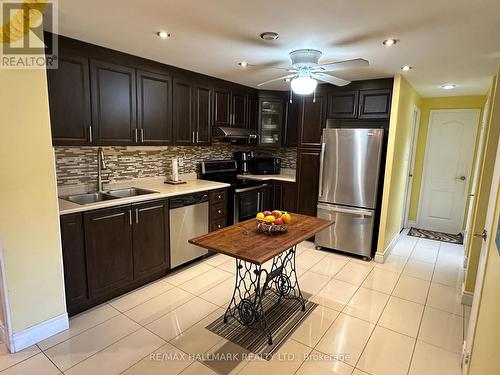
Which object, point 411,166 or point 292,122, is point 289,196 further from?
point 411,166

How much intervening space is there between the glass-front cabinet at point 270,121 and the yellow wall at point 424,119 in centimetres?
256

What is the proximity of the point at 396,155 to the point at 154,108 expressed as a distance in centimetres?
309

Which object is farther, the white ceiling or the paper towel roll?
the paper towel roll

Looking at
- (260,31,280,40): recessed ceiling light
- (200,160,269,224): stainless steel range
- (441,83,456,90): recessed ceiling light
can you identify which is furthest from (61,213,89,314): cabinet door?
(441,83,456,90): recessed ceiling light

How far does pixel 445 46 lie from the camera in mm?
2418

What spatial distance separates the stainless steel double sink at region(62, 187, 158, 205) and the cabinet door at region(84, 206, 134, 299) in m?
0.49

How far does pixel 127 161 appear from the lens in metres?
3.38

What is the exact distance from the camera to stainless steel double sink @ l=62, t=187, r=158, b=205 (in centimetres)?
292

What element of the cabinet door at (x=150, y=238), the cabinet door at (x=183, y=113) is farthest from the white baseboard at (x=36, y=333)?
the cabinet door at (x=183, y=113)

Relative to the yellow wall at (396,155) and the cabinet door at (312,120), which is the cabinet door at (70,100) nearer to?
the cabinet door at (312,120)

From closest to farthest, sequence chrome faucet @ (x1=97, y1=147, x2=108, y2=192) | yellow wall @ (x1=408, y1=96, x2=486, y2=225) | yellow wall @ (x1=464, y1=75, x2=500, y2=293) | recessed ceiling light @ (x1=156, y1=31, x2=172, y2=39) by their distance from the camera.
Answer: recessed ceiling light @ (x1=156, y1=31, x2=172, y2=39) < yellow wall @ (x1=464, y1=75, x2=500, y2=293) < chrome faucet @ (x1=97, y1=147, x2=108, y2=192) < yellow wall @ (x1=408, y1=96, x2=486, y2=225)

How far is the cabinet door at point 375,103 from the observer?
3619 millimetres

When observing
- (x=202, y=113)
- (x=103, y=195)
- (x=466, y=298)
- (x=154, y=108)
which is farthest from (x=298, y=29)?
(x=466, y=298)

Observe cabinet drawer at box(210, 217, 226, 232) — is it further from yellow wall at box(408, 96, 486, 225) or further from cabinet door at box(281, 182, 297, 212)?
yellow wall at box(408, 96, 486, 225)
